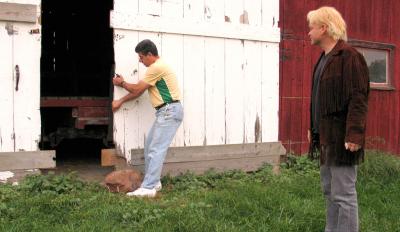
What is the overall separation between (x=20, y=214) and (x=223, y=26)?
3.29m

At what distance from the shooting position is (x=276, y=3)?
658cm

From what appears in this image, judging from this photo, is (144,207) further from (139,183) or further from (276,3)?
(276,3)

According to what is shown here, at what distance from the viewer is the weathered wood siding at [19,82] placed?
484 cm

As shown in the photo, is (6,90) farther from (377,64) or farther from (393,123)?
(393,123)

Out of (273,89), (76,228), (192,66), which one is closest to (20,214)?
(76,228)

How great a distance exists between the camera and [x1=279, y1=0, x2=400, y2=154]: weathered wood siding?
271 inches

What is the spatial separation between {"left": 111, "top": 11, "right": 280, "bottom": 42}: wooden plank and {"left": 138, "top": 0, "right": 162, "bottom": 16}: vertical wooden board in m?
0.05

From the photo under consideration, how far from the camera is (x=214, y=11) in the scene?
604 centimetres

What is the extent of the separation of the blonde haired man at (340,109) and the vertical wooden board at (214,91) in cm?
248

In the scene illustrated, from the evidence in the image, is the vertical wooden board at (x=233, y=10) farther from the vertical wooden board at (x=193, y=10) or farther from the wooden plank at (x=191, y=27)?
the vertical wooden board at (x=193, y=10)

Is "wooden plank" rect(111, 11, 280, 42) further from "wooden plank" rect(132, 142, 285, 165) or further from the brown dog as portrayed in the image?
the brown dog

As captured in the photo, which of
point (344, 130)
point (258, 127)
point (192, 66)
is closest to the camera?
point (344, 130)

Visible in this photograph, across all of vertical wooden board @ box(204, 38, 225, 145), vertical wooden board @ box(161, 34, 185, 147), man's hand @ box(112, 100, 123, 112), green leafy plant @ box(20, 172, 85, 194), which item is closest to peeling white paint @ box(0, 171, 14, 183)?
green leafy plant @ box(20, 172, 85, 194)

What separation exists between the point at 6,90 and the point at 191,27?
2213 mm
